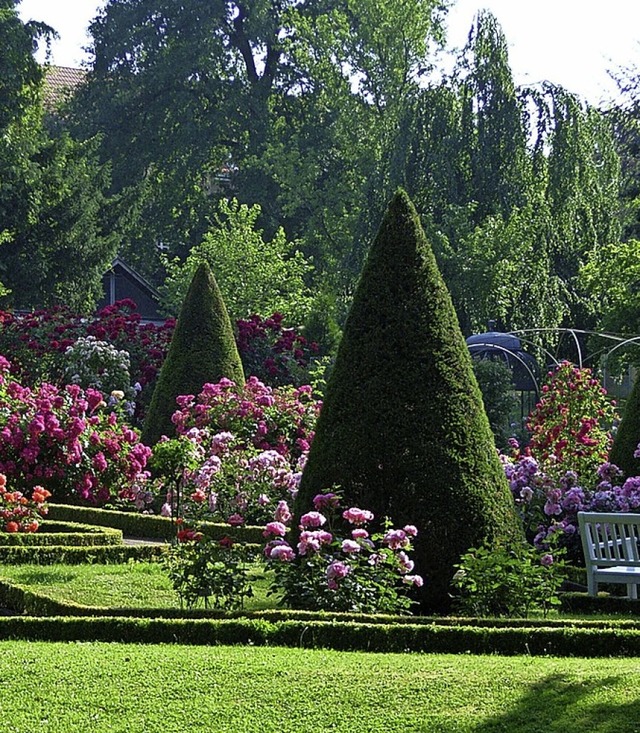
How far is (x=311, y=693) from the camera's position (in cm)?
562

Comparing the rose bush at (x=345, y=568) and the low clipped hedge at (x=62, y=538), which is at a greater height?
the low clipped hedge at (x=62, y=538)

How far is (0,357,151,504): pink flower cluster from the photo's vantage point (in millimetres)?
12961

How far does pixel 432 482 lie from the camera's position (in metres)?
8.05

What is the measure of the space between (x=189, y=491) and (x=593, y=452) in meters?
3.98

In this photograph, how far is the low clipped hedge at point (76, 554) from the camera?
9961 millimetres

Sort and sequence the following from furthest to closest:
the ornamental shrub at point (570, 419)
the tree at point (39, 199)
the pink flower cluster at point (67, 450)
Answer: the tree at point (39, 199) < the ornamental shrub at point (570, 419) < the pink flower cluster at point (67, 450)

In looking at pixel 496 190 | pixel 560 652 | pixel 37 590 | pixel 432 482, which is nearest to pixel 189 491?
pixel 37 590

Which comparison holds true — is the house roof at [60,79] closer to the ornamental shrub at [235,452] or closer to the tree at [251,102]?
the tree at [251,102]

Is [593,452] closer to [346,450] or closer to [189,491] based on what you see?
[189,491]

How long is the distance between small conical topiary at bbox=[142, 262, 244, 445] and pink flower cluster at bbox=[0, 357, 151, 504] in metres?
2.06

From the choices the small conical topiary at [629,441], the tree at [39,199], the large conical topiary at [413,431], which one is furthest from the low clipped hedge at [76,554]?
the tree at [39,199]

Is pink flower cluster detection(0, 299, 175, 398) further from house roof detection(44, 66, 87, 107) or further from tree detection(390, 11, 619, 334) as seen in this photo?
house roof detection(44, 66, 87, 107)

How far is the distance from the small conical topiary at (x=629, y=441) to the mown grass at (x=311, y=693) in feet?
15.9

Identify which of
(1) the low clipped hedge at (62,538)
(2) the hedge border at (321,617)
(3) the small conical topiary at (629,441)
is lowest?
(2) the hedge border at (321,617)
